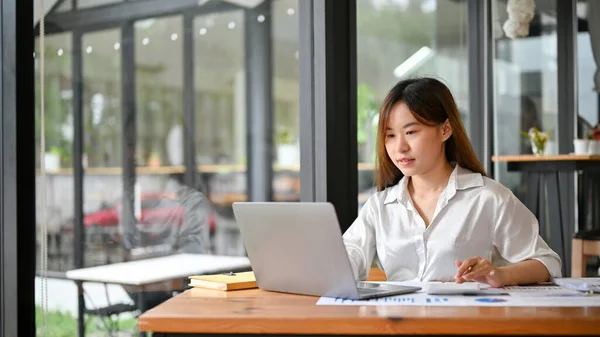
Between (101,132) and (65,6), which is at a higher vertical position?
(65,6)

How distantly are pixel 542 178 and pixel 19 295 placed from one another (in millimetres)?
3829

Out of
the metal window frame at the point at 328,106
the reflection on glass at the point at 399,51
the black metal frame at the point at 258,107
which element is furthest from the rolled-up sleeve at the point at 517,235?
the black metal frame at the point at 258,107

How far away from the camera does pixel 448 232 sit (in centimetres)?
230

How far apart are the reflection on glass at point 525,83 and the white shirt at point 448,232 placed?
3.28 metres

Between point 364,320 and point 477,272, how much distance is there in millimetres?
496

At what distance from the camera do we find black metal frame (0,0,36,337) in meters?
2.40

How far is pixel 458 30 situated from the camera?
17.1 ft

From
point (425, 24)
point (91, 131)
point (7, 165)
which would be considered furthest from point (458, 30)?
point (7, 165)

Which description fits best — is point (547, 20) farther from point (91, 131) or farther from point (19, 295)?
point (19, 295)

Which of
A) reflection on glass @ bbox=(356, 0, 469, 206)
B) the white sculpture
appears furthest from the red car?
the white sculpture

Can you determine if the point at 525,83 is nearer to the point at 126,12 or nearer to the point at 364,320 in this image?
the point at 126,12

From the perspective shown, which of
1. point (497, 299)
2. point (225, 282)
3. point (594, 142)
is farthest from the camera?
point (594, 142)

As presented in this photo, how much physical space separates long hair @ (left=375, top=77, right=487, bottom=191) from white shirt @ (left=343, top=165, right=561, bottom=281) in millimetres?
60

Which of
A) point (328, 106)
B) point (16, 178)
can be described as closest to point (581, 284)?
point (328, 106)
